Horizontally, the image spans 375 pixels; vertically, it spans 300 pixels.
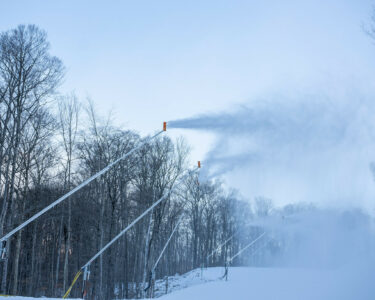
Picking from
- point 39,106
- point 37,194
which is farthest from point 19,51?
point 37,194

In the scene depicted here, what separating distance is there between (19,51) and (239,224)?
175 ft

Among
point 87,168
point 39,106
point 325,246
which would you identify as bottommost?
point 325,246

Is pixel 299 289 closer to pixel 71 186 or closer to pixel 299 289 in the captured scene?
pixel 299 289

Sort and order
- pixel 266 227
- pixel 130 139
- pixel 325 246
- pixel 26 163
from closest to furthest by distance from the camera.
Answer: pixel 26 163, pixel 130 139, pixel 325 246, pixel 266 227

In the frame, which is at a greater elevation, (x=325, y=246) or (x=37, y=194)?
(x=37, y=194)

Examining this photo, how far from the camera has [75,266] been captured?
37.5 meters

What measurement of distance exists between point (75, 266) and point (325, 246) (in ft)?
90.1

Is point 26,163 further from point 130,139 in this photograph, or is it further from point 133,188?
point 133,188

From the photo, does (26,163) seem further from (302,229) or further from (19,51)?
(302,229)

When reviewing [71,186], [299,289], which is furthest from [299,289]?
[71,186]

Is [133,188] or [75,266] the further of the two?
[75,266]

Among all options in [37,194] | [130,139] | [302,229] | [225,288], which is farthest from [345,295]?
[302,229]

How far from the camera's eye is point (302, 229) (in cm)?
4322

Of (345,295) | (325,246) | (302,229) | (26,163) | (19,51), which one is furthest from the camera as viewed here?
(302,229)
